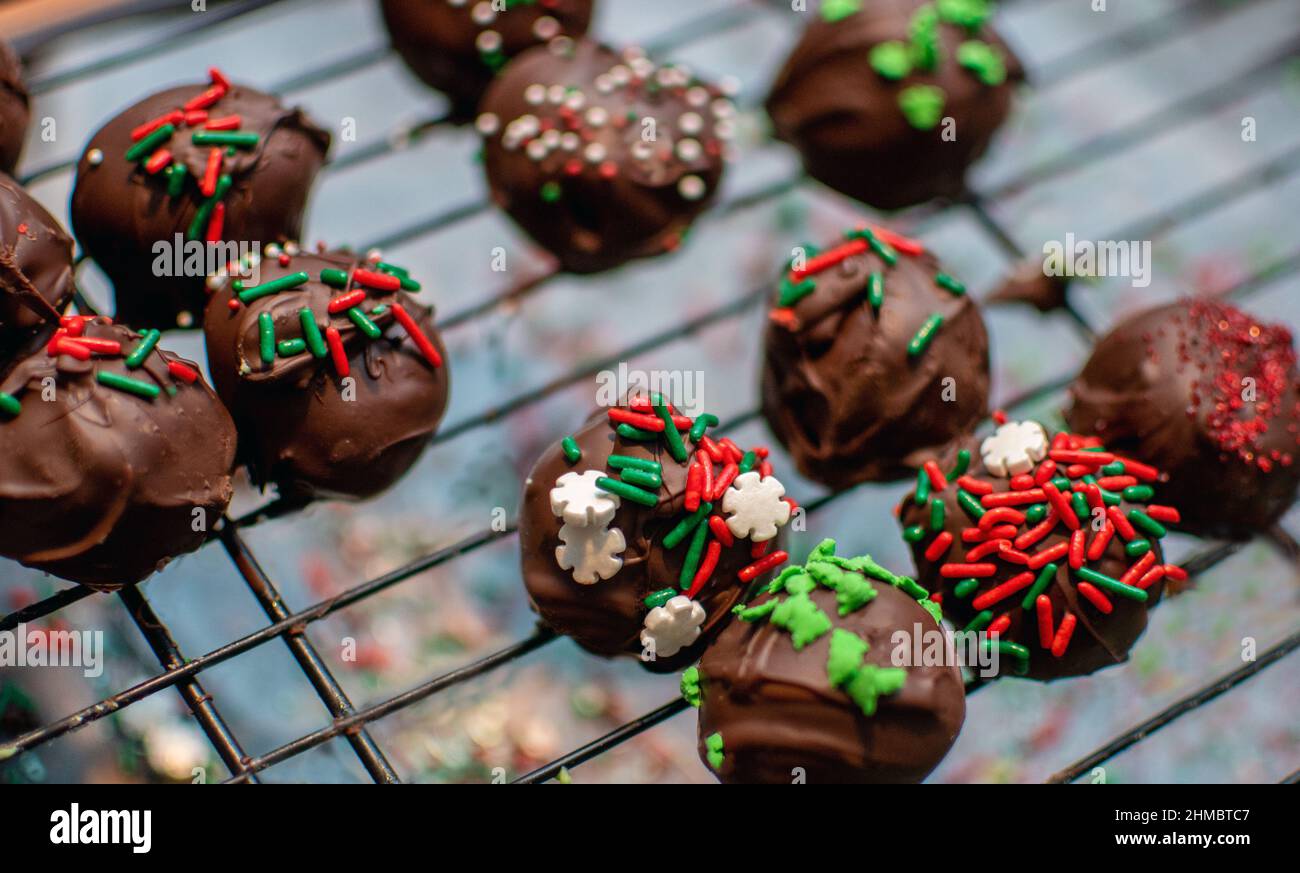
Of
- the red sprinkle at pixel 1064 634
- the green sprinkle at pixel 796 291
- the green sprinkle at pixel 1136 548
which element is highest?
the green sprinkle at pixel 796 291

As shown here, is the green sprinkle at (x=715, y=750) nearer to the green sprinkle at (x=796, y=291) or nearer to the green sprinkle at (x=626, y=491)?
the green sprinkle at (x=626, y=491)

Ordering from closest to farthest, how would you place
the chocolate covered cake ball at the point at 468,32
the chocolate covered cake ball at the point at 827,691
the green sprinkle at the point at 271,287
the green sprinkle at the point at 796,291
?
the chocolate covered cake ball at the point at 827,691
the green sprinkle at the point at 271,287
the green sprinkle at the point at 796,291
the chocolate covered cake ball at the point at 468,32

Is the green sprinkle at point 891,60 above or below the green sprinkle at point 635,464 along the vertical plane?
above

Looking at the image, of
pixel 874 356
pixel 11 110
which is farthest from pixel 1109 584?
pixel 11 110

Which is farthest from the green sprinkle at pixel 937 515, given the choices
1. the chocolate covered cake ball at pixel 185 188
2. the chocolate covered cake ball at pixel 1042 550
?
the chocolate covered cake ball at pixel 185 188

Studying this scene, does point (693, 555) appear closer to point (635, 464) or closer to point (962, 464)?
point (635, 464)

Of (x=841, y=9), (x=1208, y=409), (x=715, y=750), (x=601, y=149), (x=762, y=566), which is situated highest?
(x=841, y=9)
